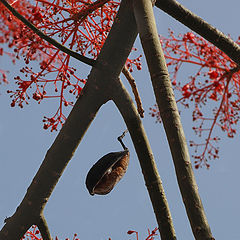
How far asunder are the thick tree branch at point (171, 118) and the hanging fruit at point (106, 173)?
0.61 meters

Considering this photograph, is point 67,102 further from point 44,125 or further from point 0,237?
point 0,237

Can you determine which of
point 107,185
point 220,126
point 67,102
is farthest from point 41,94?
point 220,126

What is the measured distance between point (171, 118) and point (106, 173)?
0.68m

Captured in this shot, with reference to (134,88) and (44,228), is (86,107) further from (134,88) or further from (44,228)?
(44,228)

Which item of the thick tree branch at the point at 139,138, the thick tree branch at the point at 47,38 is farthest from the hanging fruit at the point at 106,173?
the thick tree branch at the point at 47,38

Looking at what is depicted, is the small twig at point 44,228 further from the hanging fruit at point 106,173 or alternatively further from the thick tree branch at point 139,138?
the thick tree branch at point 139,138

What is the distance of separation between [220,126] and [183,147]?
1.92 metres

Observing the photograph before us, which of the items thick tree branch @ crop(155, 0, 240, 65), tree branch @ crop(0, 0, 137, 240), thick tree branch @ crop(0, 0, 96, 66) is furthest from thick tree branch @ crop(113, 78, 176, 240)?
thick tree branch @ crop(155, 0, 240, 65)

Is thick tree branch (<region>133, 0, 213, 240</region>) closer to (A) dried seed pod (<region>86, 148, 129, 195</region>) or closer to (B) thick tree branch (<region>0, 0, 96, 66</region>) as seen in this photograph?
(B) thick tree branch (<region>0, 0, 96, 66</region>)

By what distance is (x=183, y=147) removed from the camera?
160 centimetres

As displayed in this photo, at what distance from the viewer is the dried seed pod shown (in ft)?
7.19

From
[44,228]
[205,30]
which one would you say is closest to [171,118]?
[205,30]

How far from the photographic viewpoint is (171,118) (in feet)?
5.45

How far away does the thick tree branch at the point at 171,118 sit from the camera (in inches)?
56.6
